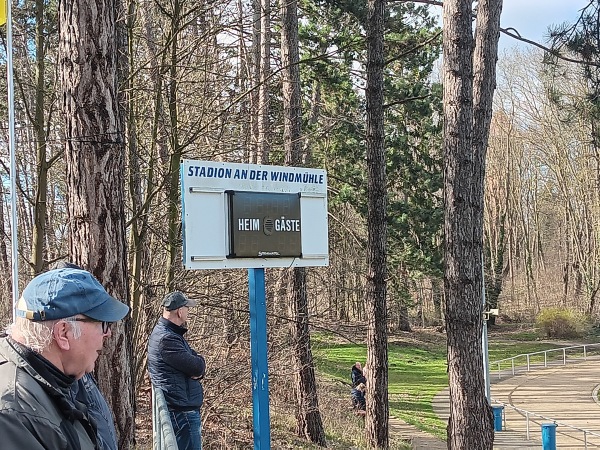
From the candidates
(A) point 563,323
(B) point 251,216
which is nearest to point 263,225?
(B) point 251,216

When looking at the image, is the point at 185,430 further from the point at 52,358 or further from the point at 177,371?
the point at 52,358

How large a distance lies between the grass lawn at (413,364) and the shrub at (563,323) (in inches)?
82.7

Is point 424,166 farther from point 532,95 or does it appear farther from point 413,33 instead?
point 532,95

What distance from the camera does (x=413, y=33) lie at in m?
21.4

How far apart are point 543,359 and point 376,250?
23.6m

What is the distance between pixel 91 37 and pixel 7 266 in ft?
32.0

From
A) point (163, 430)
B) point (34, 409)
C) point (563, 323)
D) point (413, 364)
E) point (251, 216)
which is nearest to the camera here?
point (34, 409)

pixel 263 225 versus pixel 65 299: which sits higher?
pixel 263 225

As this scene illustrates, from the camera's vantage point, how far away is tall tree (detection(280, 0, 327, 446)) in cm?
1209

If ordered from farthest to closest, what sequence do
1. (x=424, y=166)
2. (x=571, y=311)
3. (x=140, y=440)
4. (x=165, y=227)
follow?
(x=571, y=311), (x=424, y=166), (x=165, y=227), (x=140, y=440)

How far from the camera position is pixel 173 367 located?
5.99 m

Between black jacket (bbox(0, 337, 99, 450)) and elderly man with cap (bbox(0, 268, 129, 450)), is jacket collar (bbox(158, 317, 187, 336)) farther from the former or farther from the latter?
black jacket (bbox(0, 337, 99, 450))

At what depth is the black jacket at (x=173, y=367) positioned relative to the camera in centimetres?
598

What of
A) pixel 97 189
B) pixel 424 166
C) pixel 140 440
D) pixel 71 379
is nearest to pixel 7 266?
pixel 140 440
